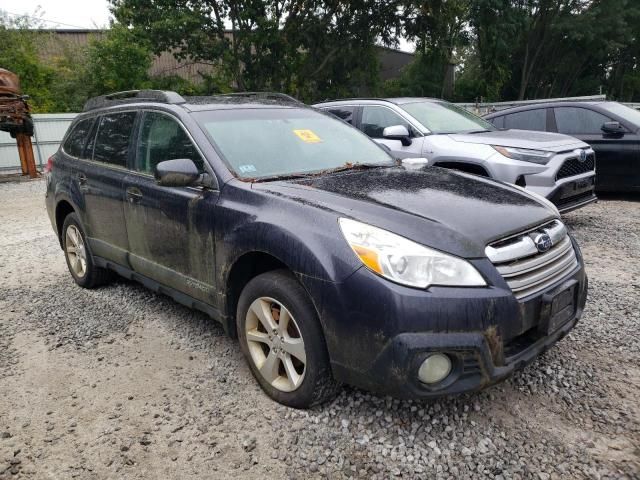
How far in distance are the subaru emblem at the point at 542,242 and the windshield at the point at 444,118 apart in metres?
3.91

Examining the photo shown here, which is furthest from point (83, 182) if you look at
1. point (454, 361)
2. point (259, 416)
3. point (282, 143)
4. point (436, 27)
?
point (436, 27)

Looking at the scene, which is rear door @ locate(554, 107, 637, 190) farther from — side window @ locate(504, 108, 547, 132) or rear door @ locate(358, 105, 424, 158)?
rear door @ locate(358, 105, 424, 158)

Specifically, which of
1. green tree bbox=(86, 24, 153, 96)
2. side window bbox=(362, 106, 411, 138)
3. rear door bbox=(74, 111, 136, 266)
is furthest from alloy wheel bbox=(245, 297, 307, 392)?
green tree bbox=(86, 24, 153, 96)

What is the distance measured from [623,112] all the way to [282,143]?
636 centimetres

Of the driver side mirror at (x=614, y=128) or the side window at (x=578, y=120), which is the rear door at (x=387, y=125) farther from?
the driver side mirror at (x=614, y=128)

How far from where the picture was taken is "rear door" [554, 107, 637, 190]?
23.2 ft

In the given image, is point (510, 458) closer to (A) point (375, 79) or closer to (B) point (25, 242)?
(B) point (25, 242)

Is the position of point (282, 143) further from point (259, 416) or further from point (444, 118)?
point (444, 118)

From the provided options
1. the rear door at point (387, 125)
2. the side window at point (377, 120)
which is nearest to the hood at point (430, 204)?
the rear door at point (387, 125)

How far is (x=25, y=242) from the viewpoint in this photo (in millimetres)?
6945

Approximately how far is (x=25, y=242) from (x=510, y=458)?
270 inches

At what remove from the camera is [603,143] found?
7.21 m

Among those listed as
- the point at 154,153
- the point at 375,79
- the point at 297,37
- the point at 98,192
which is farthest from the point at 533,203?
the point at 375,79

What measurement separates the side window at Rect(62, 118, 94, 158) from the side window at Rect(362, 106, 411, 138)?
3.56m
